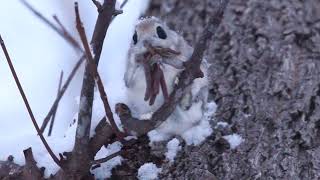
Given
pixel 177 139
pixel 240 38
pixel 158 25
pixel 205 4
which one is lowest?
pixel 177 139

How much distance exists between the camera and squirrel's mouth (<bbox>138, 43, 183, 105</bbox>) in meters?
0.86

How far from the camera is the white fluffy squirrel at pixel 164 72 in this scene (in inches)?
36.6

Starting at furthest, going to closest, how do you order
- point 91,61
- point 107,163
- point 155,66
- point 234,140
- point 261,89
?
point 261,89 → point 234,140 → point 107,163 → point 155,66 → point 91,61

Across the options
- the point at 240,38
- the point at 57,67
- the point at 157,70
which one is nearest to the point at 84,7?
the point at 57,67

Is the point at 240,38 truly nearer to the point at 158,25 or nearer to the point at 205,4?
the point at 205,4

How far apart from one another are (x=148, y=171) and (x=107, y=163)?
80 mm

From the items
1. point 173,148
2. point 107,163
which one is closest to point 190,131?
point 173,148

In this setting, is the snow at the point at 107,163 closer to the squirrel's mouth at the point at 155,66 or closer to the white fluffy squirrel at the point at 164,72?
the white fluffy squirrel at the point at 164,72

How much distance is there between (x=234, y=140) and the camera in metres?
1.16

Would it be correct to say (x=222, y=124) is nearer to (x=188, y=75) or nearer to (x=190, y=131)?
(x=190, y=131)

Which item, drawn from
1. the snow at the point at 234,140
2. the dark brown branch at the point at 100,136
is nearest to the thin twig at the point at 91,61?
the dark brown branch at the point at 100,136

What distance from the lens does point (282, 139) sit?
117 centimetres

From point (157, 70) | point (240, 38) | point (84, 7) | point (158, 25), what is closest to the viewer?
point (157, 70)

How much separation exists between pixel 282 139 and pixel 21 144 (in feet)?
1.76
